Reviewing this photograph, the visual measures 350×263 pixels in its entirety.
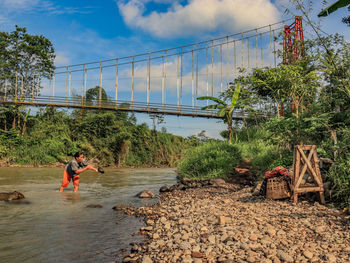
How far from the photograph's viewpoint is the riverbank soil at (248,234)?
2945 millimetres

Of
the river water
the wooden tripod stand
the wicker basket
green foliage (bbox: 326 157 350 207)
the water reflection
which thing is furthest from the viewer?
the water reflection

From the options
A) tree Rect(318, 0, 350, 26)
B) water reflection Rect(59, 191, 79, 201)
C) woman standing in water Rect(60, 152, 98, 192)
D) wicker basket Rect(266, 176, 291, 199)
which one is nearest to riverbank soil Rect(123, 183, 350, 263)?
wicker basket Rect(266, 176, 291, 199)

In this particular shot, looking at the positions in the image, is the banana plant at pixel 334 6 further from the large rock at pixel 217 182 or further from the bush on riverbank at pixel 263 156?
the large rock at pixel 217 182

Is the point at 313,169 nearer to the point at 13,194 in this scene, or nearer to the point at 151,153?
the point at 13,194

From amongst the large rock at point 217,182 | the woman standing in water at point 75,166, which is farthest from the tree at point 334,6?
the woman standing in water at point 75,166

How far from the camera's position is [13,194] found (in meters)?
6.70

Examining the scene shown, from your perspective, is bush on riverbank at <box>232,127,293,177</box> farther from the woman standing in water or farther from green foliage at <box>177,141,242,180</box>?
the woman standing in water

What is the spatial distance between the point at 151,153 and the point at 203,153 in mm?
12738

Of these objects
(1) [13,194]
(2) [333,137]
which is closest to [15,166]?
(1) [13,194]

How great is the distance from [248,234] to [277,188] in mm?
2131

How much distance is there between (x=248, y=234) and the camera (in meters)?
3.44

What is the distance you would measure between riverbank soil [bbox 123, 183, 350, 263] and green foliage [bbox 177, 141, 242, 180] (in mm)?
4356

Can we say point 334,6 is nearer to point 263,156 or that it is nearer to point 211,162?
point 263,156

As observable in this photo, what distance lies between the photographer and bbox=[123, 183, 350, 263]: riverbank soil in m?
2.95
